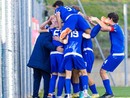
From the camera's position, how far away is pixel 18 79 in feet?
37.0

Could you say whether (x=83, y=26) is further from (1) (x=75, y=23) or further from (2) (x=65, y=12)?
(2) (x=65, y=12)

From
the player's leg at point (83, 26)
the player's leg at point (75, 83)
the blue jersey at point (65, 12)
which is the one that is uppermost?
the blue jersey at point (65, 12)

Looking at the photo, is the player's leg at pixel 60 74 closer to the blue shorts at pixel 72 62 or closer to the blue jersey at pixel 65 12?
the blue shorts at pixel 72 62

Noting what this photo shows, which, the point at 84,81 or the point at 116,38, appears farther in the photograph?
the point at 116,38

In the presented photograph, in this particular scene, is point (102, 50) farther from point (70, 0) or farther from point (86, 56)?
point (86, 56)

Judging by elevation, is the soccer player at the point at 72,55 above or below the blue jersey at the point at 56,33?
below

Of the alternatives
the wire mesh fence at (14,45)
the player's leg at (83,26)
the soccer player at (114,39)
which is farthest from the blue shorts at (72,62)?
the soccer player at (114,39)

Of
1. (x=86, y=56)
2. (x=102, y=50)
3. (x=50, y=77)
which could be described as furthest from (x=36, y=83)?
(x=102, y=50)

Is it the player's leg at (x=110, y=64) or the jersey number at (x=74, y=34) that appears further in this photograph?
the player's leg at (x=110, y=64)

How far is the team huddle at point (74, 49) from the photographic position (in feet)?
37.1

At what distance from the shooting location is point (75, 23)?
1138cm

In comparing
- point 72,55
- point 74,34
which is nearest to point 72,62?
point 72,55

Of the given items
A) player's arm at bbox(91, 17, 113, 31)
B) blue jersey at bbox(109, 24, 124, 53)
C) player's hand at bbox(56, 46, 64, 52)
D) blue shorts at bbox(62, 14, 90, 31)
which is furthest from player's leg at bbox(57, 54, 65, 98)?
blue jersey at bbox(109, 24, 124, 53)

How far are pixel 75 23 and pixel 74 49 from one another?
48cm
